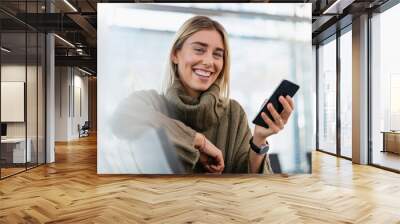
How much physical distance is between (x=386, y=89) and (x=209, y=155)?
3.95 m

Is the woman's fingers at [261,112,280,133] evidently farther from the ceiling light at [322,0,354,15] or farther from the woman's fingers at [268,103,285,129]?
the ceiling light at [322,0,354,15]

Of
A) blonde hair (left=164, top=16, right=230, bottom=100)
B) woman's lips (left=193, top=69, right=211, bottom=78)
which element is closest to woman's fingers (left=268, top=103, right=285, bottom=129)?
blonde hair (left=164, top=16, right=230, bottom=100)

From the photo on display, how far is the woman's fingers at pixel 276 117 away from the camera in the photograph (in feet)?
21.7

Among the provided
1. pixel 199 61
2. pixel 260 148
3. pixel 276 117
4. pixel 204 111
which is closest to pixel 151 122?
pixel 204 111

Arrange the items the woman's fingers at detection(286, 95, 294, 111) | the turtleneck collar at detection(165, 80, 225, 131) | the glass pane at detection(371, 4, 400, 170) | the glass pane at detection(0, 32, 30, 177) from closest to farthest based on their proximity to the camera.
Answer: the turtleneck collar at detection(165, 80, 225, 131)
the glass pane at detection(0, 32, 30, 177)
the woman's fingers at detection(286, 95, 294, 111)
the glass pane at detection(371, 4, 400, 170)

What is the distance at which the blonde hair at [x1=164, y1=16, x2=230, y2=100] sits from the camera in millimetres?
6590

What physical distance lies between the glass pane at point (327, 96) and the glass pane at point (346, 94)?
0.54 meters

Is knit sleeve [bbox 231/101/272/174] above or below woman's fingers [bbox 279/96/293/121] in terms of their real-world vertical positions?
Result: below

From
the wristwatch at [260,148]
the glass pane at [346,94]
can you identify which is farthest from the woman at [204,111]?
the glass pane at [346,94]

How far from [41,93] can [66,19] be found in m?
1.84

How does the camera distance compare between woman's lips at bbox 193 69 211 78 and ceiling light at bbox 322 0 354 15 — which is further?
ceiling light at bbox 322 0 354 15

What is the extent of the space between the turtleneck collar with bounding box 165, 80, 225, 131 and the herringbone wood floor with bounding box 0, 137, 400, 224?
3.13 feet

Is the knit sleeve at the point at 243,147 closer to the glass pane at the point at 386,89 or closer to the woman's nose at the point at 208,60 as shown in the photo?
the woman's nose at the point at 208,60

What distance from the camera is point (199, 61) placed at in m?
6.49
